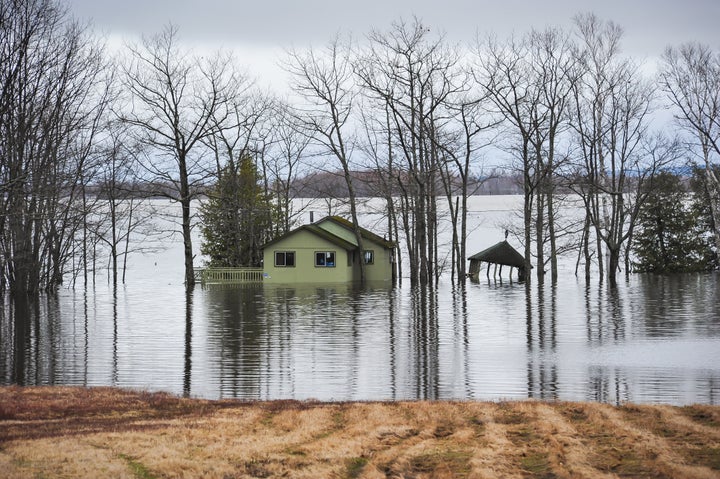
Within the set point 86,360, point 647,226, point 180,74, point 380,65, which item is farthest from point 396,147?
point 86,360

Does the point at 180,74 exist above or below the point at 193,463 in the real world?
above

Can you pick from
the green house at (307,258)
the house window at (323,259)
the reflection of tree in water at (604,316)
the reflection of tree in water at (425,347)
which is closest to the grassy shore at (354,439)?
the reflection of tree in water at (425,347)

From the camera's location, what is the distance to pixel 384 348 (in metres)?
17.8

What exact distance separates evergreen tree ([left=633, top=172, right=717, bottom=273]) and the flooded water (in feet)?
83.2

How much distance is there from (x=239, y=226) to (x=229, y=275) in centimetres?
715

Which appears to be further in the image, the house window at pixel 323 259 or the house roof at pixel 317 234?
the house window at pixel 323 259

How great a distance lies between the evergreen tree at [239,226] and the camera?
184ft

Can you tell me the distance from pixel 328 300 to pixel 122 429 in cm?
2419

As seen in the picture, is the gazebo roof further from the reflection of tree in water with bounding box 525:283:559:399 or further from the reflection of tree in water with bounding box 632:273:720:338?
the reflection of tree in water with bounding box 525:283:559:399

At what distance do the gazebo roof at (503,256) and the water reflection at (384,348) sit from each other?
2410 centimetres

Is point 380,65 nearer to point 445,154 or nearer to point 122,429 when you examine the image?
point 445,154

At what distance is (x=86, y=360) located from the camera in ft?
54.9

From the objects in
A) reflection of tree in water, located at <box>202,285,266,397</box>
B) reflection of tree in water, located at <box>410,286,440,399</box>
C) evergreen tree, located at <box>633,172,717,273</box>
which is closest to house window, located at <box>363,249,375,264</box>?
evergreen tree, located at <box>633,172,717,273</box>

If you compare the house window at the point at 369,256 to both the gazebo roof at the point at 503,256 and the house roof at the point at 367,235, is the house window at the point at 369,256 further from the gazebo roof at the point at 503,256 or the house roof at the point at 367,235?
the gazebo roof at the point at 503,256
